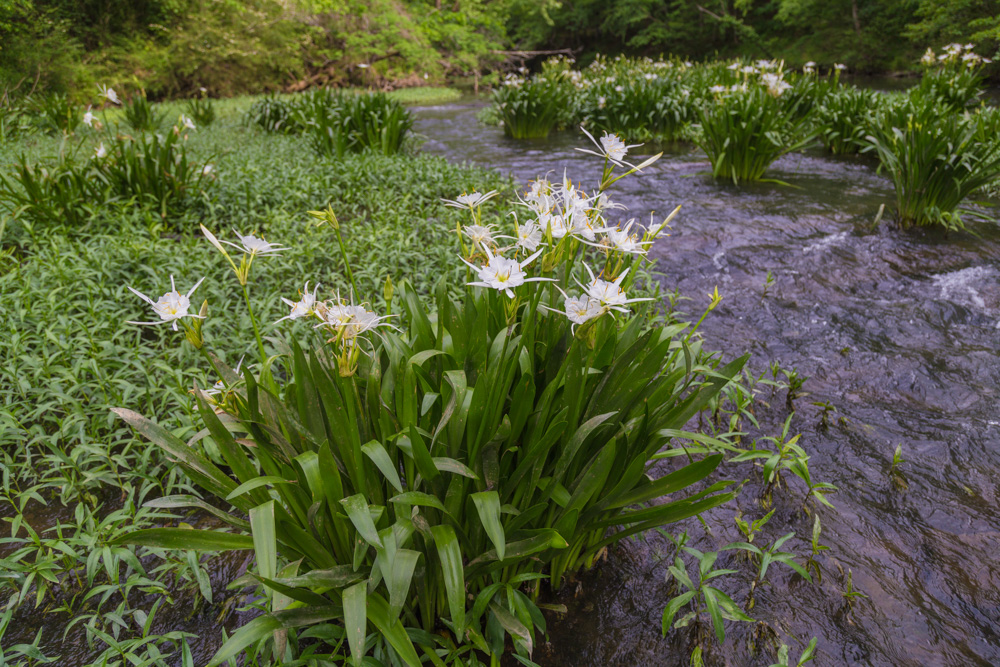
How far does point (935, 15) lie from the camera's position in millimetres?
11859

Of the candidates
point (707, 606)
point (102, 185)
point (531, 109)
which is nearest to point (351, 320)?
point (707, 606)

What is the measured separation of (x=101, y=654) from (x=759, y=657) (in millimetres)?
1544

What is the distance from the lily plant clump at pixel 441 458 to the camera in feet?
3.34

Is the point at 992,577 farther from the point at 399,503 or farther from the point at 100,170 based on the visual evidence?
the point at 100,170

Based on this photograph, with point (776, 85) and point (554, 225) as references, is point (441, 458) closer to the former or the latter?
point (554, 225)

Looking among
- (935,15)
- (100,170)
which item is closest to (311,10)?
(100,170)

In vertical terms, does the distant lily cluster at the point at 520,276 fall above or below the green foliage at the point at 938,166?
A: above

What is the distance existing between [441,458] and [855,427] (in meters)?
1.83

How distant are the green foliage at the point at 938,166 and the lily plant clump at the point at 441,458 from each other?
350 centimetres

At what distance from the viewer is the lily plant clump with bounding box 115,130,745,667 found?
3.34ft

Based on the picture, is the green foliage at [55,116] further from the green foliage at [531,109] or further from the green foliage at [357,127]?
the green foliage at [531,109]

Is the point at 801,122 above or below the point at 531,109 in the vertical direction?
above

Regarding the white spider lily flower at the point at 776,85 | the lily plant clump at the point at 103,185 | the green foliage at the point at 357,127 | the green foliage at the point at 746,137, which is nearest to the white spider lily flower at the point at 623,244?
the lily plant clump at the point at 103,185

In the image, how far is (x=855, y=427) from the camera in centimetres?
213
